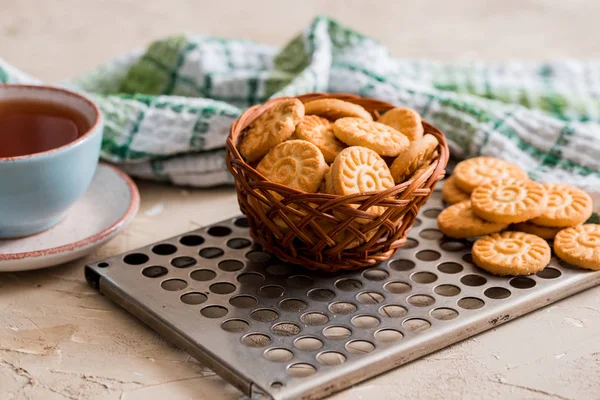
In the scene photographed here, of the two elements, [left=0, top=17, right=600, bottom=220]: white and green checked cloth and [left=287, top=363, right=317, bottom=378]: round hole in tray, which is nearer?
[left=287, top=363, right=317, bottom=378]: round hole in tray

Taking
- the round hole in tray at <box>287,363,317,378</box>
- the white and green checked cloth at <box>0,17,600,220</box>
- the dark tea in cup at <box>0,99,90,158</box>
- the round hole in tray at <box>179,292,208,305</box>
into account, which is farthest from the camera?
the white and green checked cloth at <box>0,17,600,220</box>

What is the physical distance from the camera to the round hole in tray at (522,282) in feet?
2.59

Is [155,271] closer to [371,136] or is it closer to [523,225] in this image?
[371,136]

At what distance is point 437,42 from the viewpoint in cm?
157

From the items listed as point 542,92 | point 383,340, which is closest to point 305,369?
point 383,340

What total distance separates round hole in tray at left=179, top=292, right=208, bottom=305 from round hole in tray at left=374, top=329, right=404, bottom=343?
0.17 metres

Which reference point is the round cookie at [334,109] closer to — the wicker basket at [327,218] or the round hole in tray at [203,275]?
the wicker basket at [327,218]

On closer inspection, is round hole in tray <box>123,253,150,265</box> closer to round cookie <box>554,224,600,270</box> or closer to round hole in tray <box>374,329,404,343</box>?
round hole in tray <box>374,329,404,343</box>

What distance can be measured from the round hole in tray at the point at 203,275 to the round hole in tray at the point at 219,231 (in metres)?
0.08

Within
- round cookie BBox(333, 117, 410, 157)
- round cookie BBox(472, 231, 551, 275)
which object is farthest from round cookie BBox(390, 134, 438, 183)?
round cookie BBox(472, 231, 551, 275)

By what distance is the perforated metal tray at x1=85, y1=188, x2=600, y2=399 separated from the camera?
0.67m

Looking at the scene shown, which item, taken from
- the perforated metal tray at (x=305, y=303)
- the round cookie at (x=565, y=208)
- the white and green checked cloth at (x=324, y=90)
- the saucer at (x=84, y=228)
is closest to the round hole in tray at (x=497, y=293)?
the perforated metal tray at (x=305, y=303)

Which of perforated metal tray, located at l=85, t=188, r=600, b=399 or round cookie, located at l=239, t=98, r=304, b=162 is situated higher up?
round cookie, located at l=239, t=98, r=304, b=162

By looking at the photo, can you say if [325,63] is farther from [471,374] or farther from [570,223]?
[471,374]
